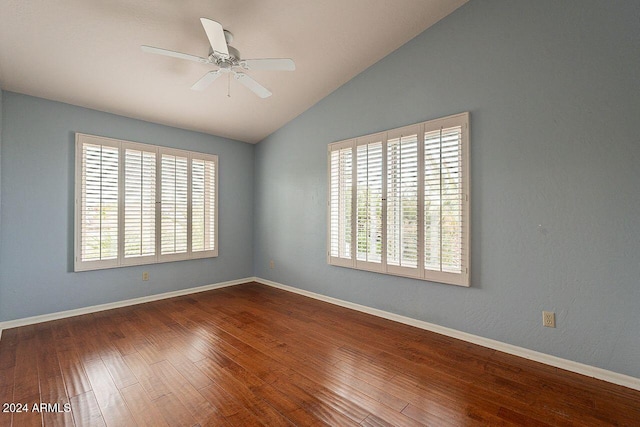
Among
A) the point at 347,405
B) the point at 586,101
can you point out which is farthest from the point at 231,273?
the point at 586,101

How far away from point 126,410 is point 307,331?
5.71ft

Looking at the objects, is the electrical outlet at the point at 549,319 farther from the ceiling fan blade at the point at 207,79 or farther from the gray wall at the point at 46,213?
the gray wall at the point at 46,213

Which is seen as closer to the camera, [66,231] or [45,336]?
[45,336]

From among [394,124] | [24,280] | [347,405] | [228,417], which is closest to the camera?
[228,417]

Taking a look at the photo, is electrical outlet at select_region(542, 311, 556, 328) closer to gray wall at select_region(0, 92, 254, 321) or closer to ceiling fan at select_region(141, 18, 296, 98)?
ceiling fan at select_region(141, 18, 296, 98)

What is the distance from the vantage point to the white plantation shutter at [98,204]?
3.68 metres

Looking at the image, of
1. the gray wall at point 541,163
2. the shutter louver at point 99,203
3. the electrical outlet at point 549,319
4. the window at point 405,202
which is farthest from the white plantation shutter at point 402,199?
the shutter louver at point 99,203

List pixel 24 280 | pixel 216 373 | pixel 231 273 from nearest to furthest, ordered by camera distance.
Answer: pixel 216 373 < pixel 24 280 < pixel 231 273

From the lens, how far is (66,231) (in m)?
3.59

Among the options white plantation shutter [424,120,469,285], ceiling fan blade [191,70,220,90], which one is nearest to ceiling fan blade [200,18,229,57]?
ceiling fan blade [191,70,220,90]

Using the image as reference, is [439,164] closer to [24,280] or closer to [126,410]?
[126,410]

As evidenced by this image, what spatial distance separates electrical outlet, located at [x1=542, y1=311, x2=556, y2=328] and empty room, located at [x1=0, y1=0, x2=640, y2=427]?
0.08ft

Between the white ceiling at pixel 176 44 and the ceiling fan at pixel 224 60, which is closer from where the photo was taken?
the ceiling fan at pixel 224 60

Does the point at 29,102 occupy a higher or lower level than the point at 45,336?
higher
